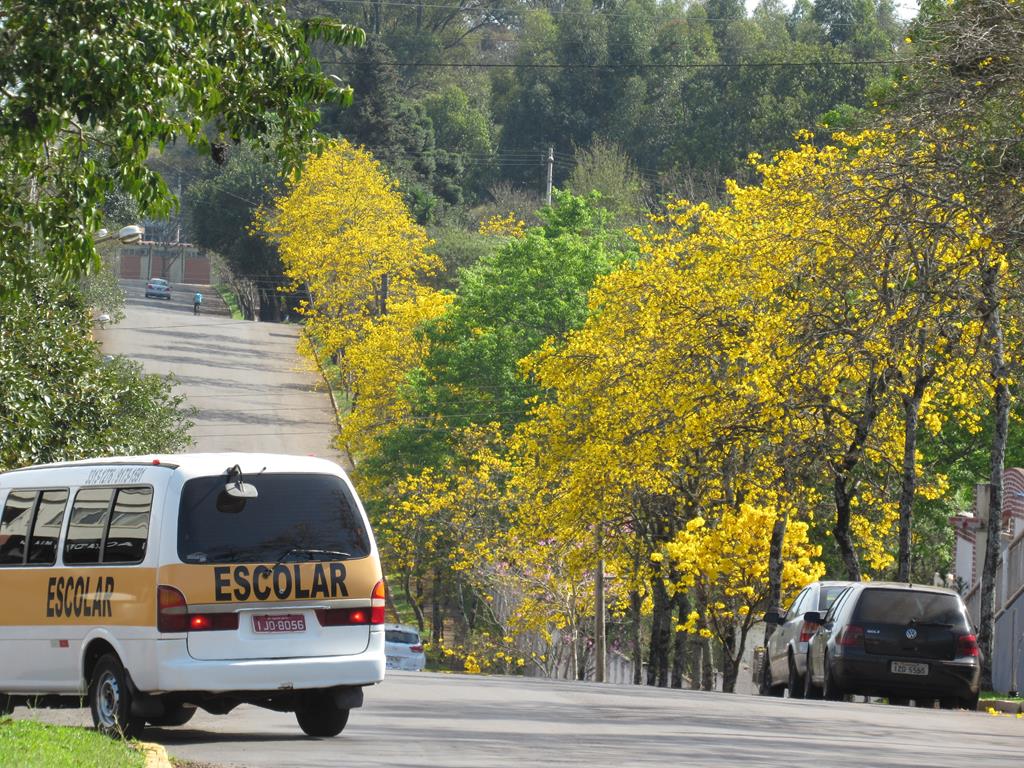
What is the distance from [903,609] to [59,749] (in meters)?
12.2

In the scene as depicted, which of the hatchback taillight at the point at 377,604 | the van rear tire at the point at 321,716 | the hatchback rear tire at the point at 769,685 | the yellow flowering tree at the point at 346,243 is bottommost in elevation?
the hatchback rear tire at the point at 769,685

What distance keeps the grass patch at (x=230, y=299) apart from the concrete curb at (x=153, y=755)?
4018 inches

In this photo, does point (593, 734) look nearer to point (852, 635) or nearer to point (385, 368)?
point (852, 635)

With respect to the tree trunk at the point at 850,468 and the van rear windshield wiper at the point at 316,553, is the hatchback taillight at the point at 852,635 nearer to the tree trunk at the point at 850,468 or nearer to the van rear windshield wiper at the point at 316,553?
the van rear windshield wiper at the point at 316,553

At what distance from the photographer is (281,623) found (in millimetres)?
12070

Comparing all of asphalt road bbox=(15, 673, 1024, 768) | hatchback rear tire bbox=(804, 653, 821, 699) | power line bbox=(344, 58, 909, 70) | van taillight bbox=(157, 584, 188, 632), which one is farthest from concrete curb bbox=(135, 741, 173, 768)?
power line bbox=(344, 58, 909, 70)

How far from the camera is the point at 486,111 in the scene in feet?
391

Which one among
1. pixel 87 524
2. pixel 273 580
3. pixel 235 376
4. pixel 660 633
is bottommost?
pixel 660 633

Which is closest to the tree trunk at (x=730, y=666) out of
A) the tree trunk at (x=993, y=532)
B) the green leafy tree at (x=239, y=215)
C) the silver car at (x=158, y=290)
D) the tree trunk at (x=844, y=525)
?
the tree trunk at (x=844, y=525)

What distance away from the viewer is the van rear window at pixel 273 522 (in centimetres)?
1193

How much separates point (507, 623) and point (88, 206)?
131 ft

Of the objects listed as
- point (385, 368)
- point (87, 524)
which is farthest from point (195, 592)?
point (385, 368)

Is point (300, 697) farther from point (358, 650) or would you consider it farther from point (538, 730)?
point (538, 730)

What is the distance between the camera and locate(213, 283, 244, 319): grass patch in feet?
372
